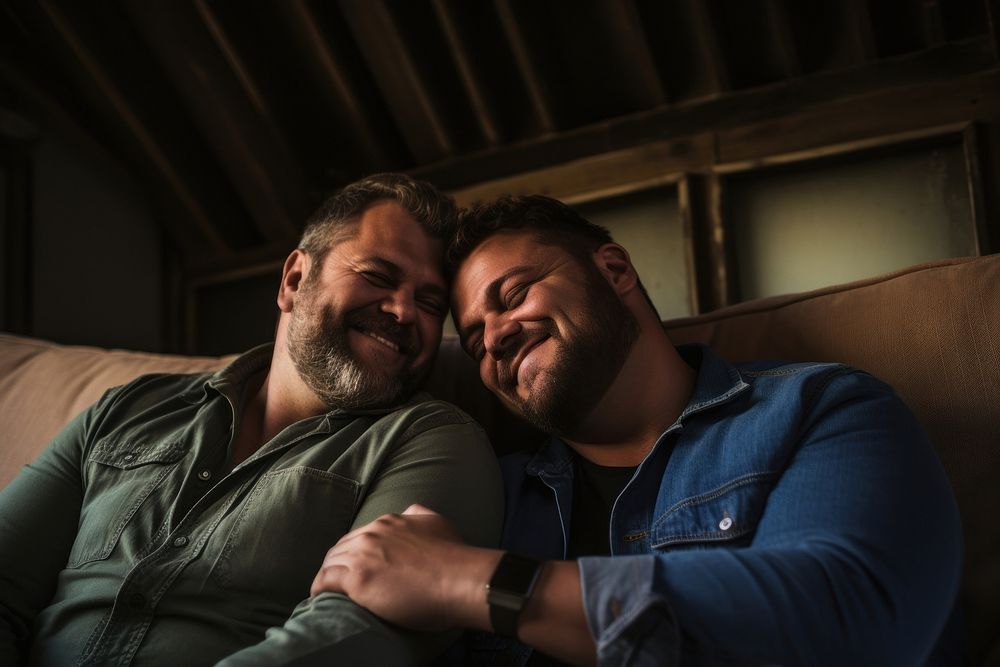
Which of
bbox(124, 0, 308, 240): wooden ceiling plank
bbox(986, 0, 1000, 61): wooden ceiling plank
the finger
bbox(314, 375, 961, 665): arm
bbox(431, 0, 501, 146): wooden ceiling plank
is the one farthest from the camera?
bbox(124, 0, 308, 240): wooden ceiling plank

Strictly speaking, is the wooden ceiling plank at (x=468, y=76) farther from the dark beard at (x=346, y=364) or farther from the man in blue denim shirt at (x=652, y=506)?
the dark beard at (x=346, y=364)

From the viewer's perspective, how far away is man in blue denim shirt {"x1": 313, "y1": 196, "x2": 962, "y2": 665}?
0.80 meters

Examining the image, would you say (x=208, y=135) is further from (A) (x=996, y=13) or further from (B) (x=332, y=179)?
(A) (x=996, y=13)

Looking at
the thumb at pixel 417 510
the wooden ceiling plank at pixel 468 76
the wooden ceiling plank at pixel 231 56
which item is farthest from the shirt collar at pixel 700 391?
the wooden ceiling plank at pixel 231 56

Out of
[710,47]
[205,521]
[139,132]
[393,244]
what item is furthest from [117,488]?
[139,132]

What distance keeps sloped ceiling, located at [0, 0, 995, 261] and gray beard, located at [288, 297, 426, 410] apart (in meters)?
1.78

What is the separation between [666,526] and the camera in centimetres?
111

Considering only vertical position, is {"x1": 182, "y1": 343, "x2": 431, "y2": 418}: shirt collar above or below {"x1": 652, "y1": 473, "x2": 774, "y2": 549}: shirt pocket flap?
above

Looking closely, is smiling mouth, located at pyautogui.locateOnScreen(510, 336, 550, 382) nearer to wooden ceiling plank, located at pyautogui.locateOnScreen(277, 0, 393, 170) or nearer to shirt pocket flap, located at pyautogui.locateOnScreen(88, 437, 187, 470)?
shirt pocket flap, located at pyautogui.locateOnScreen(88, 437, 187, 470)

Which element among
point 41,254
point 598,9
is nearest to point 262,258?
point 41,254

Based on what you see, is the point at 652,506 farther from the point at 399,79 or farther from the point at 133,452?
the point at 399,79

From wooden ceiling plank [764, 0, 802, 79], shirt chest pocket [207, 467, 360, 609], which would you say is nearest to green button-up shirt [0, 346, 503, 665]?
shirt chest pocket [207, 467, 360, 609]

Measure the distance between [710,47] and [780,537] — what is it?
2.27 m

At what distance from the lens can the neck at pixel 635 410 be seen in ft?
4.23
